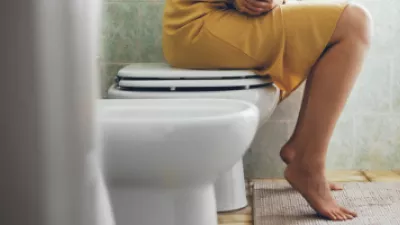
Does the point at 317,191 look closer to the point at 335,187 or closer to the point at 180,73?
the point at 335,187

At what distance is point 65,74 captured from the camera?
0.24 metres

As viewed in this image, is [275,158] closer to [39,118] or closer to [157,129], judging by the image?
[157,129]

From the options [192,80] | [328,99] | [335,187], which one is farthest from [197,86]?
[335,187]

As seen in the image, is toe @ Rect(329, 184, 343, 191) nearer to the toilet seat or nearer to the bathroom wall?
the bathroom wall

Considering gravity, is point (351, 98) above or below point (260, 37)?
below

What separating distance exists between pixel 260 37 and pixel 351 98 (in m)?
0.63

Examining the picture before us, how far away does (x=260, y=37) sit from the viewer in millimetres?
1396

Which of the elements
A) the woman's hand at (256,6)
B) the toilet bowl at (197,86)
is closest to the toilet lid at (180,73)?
the toilet bowl at (197,86)

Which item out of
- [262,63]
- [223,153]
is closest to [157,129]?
[223,153]

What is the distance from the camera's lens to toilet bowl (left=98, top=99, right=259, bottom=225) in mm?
975

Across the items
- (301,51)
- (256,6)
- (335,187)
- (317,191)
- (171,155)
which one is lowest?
(335,187)

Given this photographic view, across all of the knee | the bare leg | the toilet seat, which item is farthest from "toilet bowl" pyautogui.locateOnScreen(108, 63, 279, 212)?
the knee

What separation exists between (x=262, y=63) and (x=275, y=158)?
534 mm

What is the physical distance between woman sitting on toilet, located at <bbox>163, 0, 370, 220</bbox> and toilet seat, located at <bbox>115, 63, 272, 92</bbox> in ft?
0.17
